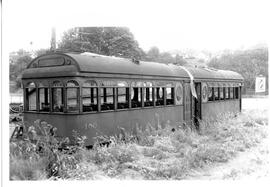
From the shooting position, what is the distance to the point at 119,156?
7.06 meters

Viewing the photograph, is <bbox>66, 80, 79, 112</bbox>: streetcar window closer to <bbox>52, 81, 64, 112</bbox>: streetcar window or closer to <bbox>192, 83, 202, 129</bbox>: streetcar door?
<bbox>52, 81, 64, 112</bbox>: streetcar window

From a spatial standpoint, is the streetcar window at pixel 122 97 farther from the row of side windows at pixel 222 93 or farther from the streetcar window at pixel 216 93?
the streetcar window at pixel 216 93

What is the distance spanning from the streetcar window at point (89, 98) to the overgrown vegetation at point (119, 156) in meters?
0.84

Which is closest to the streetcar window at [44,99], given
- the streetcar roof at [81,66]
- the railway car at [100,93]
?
the railway car at [100,93]

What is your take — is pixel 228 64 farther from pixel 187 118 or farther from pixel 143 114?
pixel 143 114

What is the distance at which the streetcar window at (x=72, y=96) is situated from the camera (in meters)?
7.49

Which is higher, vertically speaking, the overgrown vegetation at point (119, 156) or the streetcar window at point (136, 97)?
the streetcar window at point (136, 97)

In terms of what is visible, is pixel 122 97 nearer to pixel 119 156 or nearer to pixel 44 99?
pixel 44 99

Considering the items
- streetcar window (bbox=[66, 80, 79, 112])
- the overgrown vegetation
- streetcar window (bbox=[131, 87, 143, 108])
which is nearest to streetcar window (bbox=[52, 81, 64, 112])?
streetcar window (bbox=[66, 80, 79, 112])

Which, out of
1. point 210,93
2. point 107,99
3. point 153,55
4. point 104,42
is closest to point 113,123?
point 107,99

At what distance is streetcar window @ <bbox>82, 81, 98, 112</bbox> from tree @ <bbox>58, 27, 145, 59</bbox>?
30.1 ft

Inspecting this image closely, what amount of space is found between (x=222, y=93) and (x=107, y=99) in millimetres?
7037

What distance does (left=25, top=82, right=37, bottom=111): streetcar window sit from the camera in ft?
27.8

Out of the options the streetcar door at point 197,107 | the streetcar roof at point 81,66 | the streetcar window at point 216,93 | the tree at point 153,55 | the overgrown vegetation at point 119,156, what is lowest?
the overgrown vegetation at point 119,156
